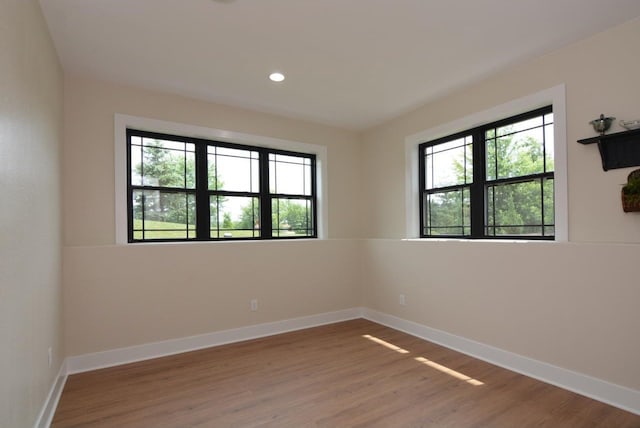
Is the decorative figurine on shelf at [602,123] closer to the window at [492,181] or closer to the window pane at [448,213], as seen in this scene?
the window at [492,181]

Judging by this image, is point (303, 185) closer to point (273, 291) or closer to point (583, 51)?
point (273, 291)

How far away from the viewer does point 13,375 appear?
1638 mm

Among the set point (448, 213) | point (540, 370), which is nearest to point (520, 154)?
point (448, 213)

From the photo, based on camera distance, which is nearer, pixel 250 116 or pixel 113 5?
pixel 113 5

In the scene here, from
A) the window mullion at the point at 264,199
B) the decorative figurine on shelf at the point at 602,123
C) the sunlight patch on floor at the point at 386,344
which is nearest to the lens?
the decorative figurine on shelf at the point at 602,123

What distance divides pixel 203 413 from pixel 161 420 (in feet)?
0.89

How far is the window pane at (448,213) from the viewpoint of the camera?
12.6 feet

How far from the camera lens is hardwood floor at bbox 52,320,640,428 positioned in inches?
90.0

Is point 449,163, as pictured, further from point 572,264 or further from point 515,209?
point 572,264

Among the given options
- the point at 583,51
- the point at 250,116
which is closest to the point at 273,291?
the point at 250,116

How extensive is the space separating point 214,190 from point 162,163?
0.63 metres

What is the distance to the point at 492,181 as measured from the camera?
11.6ft

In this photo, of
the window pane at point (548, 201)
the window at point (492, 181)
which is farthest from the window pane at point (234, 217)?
the window pane at point (548, 201)

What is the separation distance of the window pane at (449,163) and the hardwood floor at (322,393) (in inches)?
74.6
